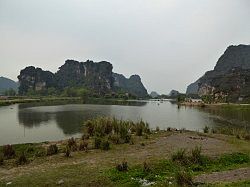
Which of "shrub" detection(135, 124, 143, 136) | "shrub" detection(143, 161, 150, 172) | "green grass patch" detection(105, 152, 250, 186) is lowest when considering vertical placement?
"green grass patch" detection(105, 152, 250, 186)

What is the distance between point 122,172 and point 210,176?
9.90 ft

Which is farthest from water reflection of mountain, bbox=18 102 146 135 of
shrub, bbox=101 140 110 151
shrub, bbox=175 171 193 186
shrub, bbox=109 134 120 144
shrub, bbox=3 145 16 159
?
shrub, bbox=175 171 193 186

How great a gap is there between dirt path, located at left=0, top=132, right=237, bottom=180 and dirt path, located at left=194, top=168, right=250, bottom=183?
9.87 feet

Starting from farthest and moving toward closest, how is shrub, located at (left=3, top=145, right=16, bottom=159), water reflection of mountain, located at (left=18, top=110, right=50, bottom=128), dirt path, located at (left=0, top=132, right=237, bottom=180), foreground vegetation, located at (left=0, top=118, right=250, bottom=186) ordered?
water reflection of mountain, located at (left=18, top=110, right=50, bottom=128), shrub, located at (left=3, top=145, right=16, bottom=159), dirt path, located at (left=0, top=132, right=237, bottom=180), foreground vegetation, located at (left=0, top=118, right=250, bottom=186)

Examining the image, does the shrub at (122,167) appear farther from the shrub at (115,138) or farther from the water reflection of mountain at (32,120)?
the water reflection of mountain at (32,120)

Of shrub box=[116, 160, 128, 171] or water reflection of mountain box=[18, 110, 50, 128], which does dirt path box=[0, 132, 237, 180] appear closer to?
shrub box=[116, 160, 128, 171]

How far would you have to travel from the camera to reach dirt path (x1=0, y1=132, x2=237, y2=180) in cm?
1341

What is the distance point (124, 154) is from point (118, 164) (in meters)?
3.00

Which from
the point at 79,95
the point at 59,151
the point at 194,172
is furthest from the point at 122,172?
the point at 79,95

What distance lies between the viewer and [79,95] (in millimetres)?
164375

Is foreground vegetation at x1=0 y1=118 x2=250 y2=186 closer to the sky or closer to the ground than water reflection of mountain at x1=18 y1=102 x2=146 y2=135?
closer to the ground

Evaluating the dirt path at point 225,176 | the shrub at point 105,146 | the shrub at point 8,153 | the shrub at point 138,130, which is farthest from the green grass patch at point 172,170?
the shrub at point 138,130

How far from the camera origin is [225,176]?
36.8 feet

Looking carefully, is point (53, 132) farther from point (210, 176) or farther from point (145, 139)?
point (210, 176)
